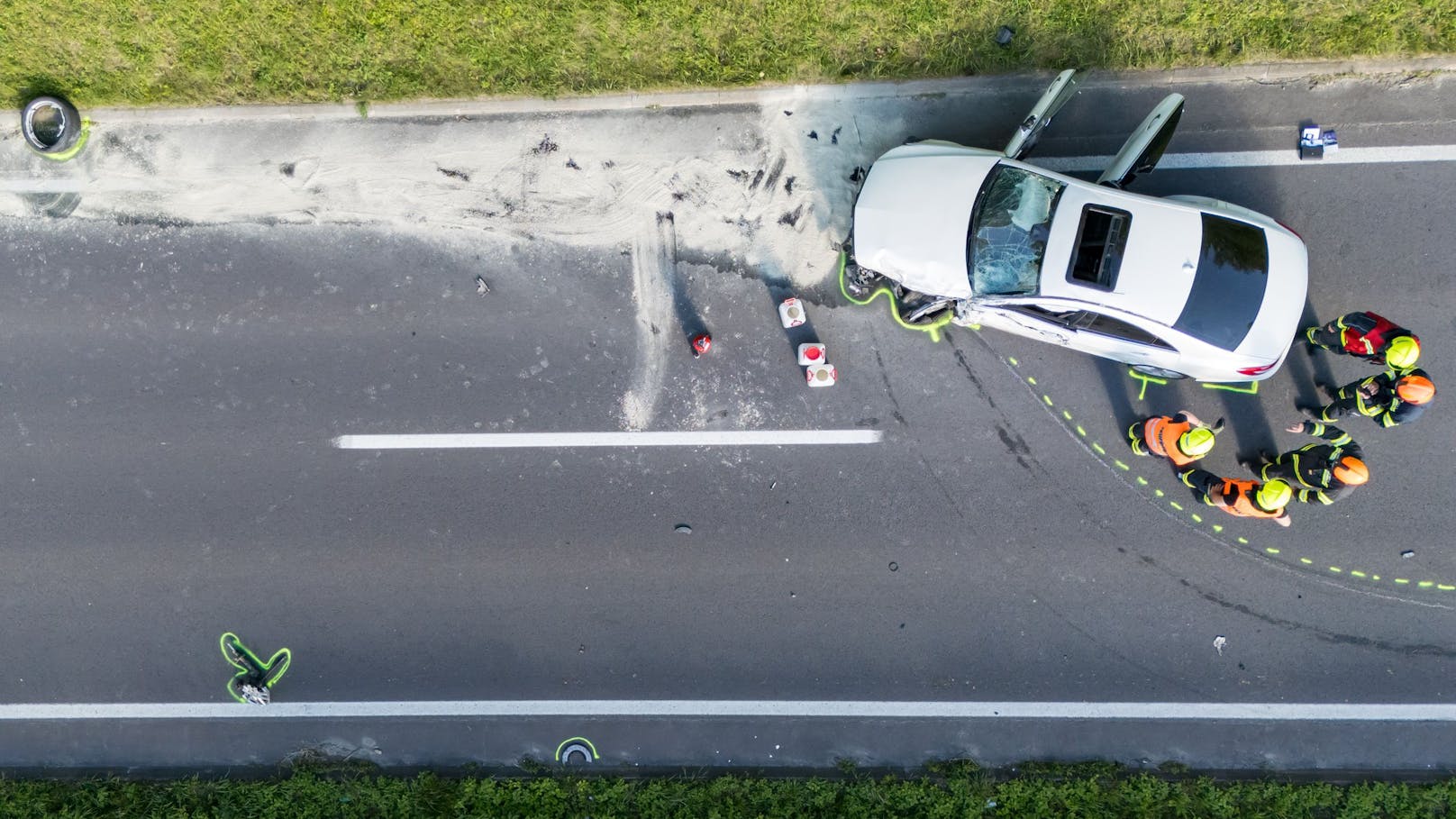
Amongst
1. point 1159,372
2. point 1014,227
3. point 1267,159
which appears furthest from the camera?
point 1267,159

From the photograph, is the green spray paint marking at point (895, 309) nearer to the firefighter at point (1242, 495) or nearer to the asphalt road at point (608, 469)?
the asphalt road at point (608, 469)

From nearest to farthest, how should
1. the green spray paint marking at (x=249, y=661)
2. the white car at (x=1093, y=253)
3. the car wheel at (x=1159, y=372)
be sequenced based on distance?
the white car at (x=1093, y=253), the car wheel at (x=1159, y=372), the green spray paint marking at (x=249, y=661)

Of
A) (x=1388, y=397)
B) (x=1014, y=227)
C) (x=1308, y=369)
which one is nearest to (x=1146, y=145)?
(x=1014, y=227)

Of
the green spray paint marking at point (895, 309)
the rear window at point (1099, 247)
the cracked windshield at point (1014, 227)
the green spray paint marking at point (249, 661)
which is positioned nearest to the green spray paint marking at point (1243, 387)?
→ the rear window at point (1099, 247)

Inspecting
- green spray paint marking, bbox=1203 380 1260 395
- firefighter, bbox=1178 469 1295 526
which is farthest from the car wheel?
firefighter, bbox=1178 469 1295 526

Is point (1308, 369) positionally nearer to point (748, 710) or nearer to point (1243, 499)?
point (1243, 499)

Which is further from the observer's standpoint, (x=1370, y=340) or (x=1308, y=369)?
(x=1308, y=369)

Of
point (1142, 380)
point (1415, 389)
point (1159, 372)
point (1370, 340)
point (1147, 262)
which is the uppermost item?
point (1147, 262)
